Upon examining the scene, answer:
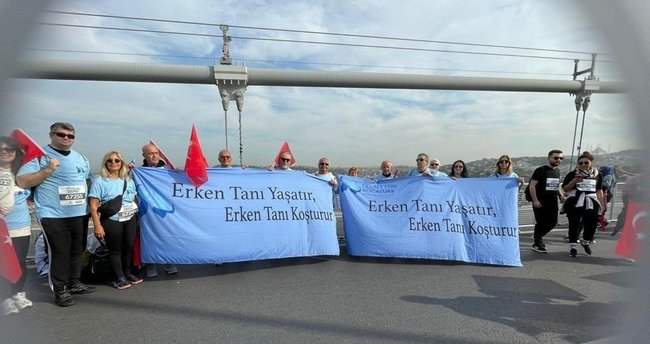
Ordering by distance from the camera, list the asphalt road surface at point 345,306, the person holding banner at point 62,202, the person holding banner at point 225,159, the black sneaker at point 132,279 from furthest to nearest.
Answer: the person holding banner at point 225,159 < the black sneaker at point 132,279 < the person holding banner at point 62,202 < the asphalt road surface at point 345,306

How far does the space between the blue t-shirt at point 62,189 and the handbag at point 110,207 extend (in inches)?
7.4

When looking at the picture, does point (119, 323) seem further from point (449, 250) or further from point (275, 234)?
point (449, 250)

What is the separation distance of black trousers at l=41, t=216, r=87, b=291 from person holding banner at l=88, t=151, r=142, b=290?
6.8 inches

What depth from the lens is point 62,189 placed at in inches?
118

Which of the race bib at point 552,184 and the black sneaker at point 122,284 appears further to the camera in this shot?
the race bib at point 552,184

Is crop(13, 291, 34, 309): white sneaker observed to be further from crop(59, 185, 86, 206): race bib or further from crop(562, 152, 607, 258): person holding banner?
crop(562, 152, 607, 258): person holding banner

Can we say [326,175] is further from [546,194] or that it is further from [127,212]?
[546,194]

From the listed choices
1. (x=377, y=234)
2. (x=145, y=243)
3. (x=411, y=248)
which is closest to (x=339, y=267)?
(x=377, y=234)

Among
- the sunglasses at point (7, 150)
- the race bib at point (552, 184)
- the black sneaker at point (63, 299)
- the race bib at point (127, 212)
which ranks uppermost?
the sunglasses at point (7, 150)

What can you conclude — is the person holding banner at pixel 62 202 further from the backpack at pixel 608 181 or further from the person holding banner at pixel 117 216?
the backpack at pixel 608 181

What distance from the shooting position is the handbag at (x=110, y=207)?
3346 mm

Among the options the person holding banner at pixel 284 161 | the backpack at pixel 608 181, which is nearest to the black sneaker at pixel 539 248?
the backpack at pixel 608 181

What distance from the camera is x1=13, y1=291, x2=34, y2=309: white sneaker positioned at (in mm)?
2898

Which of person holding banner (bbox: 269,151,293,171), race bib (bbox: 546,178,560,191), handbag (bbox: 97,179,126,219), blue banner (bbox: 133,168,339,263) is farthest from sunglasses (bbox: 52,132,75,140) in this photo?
race bib (bbox: 546,178,560,191)
